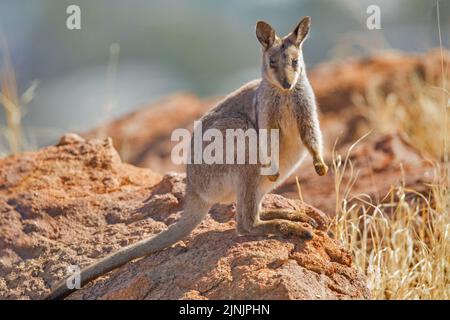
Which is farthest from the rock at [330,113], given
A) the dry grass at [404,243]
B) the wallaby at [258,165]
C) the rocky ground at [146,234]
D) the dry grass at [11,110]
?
the wallaby at [258,165]

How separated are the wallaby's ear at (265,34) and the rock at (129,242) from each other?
3.72ft

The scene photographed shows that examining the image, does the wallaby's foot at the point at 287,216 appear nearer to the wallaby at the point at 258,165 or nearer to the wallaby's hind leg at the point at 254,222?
the wallaby at the point at 258,165

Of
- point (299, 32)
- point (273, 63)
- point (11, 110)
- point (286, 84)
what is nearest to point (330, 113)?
point (11, 110)

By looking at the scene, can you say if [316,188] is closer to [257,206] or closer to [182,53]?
[257,206]

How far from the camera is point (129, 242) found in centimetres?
557

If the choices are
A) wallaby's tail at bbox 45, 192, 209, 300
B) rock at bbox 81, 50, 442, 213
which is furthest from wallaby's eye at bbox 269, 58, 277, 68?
rock at bbox 81, 50, 442, 213

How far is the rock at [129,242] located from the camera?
16.1 ft

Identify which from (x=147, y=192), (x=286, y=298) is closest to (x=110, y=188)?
(x=147, y=192)

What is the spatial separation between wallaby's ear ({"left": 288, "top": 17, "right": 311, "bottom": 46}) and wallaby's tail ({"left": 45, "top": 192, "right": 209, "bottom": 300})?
1238mm

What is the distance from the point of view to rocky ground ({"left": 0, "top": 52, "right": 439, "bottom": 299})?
493cm

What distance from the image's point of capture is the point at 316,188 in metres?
8.25

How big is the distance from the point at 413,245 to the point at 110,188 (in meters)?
2.46

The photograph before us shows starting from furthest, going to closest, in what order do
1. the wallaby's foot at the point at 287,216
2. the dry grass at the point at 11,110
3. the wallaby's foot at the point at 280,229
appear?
the dry grass at the point at 11,110, the wallaby's foot at the point at 287,216, the wallaby's foot at the point at 280,229

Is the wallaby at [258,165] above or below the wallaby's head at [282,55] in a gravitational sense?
below
